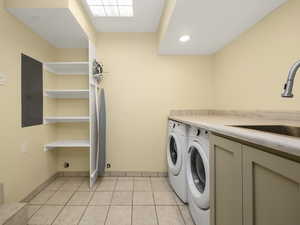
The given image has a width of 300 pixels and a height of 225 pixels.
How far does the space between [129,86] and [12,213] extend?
2.01 meters

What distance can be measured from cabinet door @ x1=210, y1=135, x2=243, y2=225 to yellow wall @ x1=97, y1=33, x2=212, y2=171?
1.68 metres

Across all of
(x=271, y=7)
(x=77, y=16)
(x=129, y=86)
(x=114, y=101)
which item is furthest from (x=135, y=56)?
(x=271, y=7)

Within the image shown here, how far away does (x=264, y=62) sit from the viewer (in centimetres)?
171

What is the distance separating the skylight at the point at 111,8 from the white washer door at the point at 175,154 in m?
1.71

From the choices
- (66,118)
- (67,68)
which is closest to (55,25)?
(67,68)

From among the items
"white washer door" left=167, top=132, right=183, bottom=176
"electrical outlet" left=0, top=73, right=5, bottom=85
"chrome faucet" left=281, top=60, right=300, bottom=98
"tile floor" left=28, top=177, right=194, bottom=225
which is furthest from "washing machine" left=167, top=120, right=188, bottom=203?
"electrical outlet" left=0, top=73, right=5, bottom=85

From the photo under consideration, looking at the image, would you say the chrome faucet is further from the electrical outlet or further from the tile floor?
the electrical outlet

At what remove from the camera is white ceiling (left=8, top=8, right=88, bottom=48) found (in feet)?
5.60

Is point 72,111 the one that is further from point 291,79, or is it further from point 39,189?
point 291,79

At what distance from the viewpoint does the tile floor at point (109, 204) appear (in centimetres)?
164

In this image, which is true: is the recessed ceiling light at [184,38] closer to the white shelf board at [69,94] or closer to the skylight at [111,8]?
the skylight at [111,8]

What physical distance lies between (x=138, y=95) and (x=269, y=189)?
7.47 ft

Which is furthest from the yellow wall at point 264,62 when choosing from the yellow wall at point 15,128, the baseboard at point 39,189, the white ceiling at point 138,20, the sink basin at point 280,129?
the baseboard at point 39,189

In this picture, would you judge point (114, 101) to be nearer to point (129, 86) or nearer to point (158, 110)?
point (129, 86)
